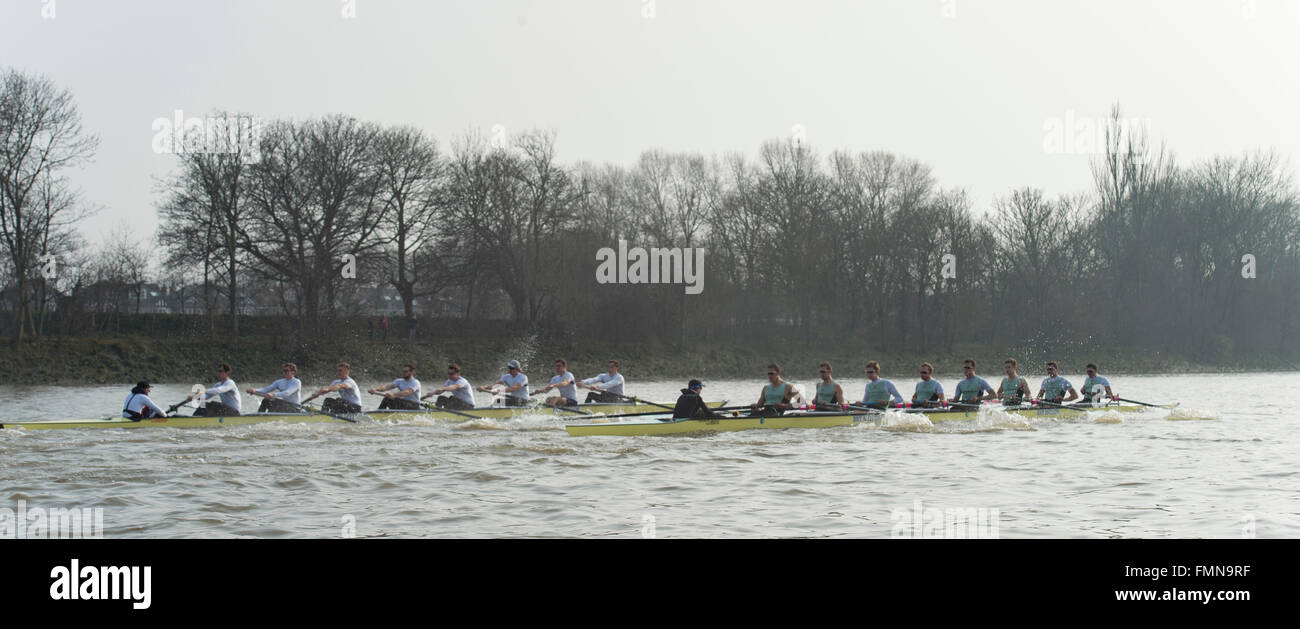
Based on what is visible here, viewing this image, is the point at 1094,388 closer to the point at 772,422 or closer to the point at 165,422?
the point at 772,422

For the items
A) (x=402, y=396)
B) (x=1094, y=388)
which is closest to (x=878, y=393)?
(x=1094, y=388)

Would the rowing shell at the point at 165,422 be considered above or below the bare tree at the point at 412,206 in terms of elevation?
below

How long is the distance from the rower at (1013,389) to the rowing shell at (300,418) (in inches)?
284

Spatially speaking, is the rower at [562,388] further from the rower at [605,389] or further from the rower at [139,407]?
the rower at [139,407]

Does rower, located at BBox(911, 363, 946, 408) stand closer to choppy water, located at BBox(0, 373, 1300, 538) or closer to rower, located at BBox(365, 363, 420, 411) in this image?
choppy water, located at BBox(0, 373, 1300, 538)

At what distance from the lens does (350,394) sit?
64.0 feet

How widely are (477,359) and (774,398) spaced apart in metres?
26.6

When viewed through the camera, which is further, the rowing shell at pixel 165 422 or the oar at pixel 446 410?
the oar at pixel 446 410

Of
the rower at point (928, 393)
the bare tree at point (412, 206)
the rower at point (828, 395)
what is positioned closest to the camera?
the rower at point (828, 395)

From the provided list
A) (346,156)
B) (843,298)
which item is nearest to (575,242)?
(346,156)

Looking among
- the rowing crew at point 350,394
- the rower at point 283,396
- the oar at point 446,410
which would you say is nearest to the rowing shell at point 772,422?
the oar at point 446,410

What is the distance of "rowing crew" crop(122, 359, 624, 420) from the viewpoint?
702 inches

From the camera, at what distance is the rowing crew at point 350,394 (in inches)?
702

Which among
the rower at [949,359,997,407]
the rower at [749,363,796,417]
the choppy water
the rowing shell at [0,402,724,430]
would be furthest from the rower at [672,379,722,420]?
→ the rower at [949,359,997,407]
